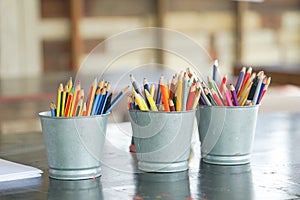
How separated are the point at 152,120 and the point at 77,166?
0.16m

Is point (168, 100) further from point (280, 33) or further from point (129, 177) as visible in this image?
point (280, 33)

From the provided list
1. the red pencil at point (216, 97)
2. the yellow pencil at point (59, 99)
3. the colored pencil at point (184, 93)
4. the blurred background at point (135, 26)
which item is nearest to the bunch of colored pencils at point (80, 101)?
the yellow pencil at point (59, 99)

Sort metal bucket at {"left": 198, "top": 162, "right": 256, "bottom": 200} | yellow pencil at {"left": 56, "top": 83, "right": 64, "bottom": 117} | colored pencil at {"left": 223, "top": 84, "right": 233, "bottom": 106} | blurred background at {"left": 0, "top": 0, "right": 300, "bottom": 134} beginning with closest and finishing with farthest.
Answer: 1. metal bucket at {"left": 198, "top": 162, "right": 256, "bottom": 200}
2. yellow pencil at {"left": 56, "top": 83, "right": 64, "bottom": 117}
3. colored pencil at {"left": 223, "top": 84, "right": 233, "bottom": 106}
4. blurred background at {"left": 0, "top": 0, "right": 300, "bottom": 134}

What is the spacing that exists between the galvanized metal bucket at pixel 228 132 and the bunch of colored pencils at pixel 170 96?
10cm

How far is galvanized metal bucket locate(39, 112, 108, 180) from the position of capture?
1.18 metres

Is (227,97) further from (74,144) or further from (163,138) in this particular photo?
(74,144)

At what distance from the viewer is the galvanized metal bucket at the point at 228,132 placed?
1.31m

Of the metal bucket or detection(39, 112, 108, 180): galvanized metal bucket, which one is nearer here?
the metal bucket

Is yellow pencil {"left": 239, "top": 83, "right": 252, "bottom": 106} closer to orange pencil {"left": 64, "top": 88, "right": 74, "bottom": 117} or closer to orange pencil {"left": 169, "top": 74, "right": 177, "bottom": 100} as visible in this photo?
orange pencil {"left": 169, "top": 74, "right": 177, "bottom": 100}

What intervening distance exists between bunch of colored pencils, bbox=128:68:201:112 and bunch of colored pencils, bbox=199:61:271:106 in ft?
0.24

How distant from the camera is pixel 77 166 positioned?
1.20 m

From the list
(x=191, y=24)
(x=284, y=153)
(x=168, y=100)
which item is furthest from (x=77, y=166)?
(x=191, y=24)

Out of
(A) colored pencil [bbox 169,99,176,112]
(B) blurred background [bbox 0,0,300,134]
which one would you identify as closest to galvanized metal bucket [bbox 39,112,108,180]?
(A) colored pencil [bbox 169,99,176,112]

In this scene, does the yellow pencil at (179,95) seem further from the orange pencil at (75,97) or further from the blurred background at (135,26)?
the blurred background at (135,26)
